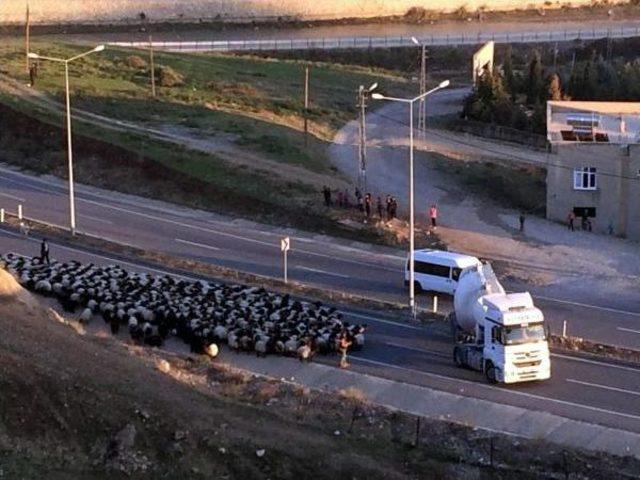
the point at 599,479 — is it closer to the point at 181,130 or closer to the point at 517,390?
the point at 517,390

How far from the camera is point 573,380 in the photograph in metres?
32.0

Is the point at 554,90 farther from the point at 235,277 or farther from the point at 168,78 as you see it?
the point at 235,277

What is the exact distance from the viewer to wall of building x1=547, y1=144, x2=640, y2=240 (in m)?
50.4

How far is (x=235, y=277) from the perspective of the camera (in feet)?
137

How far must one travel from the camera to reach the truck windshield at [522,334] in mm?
31094

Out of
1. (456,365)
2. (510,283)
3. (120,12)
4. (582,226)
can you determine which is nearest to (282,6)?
(120,12)

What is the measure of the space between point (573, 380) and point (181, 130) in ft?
119

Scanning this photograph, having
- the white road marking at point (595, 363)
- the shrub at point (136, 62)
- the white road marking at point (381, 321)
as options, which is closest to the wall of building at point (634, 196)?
the white road marking at point (381, 321)

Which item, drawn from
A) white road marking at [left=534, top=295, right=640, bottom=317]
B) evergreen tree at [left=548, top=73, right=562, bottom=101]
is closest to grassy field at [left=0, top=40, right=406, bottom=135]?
evergreen tree at [left=548, top=73, right=562, bottom=101]

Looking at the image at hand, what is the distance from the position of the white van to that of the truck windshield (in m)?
8.18

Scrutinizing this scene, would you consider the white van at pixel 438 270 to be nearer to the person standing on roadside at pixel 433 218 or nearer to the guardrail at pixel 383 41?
the person standing on roadside at pixel 433 218

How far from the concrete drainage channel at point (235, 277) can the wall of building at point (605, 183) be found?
15129mm

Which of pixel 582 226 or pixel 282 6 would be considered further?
pixel 282 6

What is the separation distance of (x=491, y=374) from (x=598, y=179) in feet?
70.5
